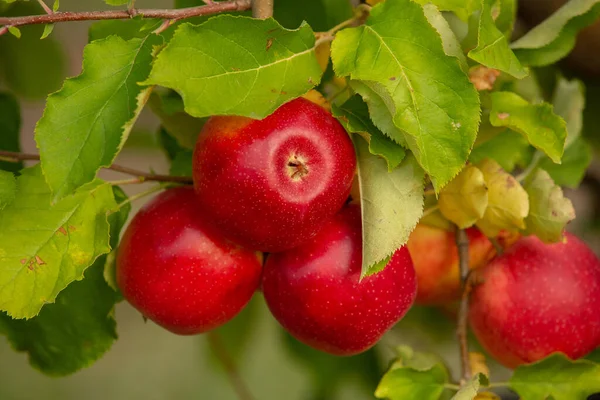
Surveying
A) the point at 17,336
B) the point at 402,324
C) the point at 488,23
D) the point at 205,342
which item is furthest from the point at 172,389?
the point at 488,23

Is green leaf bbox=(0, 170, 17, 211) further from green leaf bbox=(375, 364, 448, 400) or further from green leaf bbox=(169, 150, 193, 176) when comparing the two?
green leaf bbox=(375, 364, 448, 400)

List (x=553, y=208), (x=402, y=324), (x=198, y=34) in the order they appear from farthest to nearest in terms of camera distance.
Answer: (x=402, y=324), (x=553, y=208), (x=198, y=34)

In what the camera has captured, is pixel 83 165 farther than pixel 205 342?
No

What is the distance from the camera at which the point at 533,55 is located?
→ 2.51ft

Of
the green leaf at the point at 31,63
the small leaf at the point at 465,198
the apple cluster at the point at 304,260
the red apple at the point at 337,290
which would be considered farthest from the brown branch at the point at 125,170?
the green leaf at the point at 31,63

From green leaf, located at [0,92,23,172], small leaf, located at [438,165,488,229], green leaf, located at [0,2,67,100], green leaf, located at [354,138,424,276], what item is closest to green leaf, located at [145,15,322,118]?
green leaf, located at [354,138,424,276]

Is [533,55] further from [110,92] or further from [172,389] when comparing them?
[172,389]

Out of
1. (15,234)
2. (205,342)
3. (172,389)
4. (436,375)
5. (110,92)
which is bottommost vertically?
(172,389)

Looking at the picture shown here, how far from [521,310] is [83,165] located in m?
0.49

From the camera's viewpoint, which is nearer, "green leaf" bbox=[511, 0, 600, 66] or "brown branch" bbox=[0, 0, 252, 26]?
"brown branch" bbox=[0, 0, 252, 26]

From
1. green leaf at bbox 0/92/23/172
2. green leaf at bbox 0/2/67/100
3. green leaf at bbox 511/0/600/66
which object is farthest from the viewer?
green leaf at bbox 0/2/67/100

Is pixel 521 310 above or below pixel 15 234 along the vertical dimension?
below

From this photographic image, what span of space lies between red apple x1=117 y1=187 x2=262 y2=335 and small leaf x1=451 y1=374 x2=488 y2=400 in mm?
224

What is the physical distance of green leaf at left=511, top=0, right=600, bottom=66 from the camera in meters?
0.75
